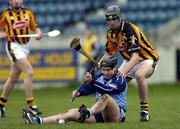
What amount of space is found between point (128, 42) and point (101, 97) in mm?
1146

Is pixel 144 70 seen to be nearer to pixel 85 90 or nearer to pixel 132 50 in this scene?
pixel 132 50

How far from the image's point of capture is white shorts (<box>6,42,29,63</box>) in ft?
37.0

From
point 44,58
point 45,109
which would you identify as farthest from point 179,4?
point 45,109

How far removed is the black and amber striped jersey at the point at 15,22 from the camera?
11.4m

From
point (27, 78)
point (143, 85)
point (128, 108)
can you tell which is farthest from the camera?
point (128, 108)

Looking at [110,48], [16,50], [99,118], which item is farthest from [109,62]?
[16,50]

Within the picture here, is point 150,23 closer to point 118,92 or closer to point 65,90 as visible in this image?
point 65,90

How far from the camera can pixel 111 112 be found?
29.2ft

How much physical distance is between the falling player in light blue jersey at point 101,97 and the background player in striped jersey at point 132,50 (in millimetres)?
346

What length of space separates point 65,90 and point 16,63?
25.6 ft

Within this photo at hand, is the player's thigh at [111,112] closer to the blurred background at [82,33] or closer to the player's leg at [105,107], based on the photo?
the player's leg at [105,107]

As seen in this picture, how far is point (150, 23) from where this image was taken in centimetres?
2208

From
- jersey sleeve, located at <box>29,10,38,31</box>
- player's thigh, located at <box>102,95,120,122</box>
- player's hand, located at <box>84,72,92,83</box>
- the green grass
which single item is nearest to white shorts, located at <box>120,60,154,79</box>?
the green grass

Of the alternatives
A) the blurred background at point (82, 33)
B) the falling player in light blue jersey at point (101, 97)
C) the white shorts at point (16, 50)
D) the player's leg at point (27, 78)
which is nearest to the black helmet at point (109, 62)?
the falling player in light blue jersey at point (101, 97)
